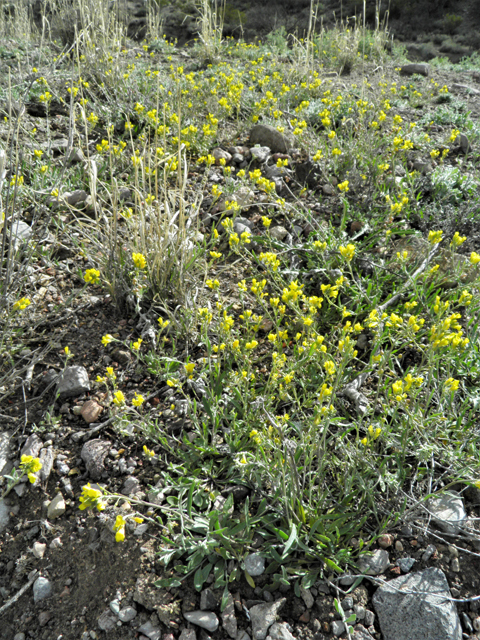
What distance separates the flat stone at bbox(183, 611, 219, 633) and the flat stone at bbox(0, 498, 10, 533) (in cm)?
86

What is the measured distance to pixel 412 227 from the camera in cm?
322

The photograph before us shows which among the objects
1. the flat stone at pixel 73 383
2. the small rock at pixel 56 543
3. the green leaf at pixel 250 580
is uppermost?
the flat stone at pixel 73 383

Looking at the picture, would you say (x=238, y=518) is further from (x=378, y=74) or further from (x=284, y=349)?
(x=378, y=74)

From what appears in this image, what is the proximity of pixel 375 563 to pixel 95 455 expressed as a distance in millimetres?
1251

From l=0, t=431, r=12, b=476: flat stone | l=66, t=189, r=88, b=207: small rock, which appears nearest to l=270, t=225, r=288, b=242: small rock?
l=66, t=189, r=88, b=207: small rock

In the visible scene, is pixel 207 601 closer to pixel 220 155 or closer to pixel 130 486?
pixel 130 486

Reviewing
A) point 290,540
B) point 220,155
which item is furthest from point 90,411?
point 220,155

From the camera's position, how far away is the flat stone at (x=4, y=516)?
6.24ft

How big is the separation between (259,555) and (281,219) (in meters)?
2.30

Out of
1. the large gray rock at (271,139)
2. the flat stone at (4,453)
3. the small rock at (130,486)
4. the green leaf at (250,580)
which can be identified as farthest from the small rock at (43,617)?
the large gray rock at (271,139)

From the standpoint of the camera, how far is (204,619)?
160 cm

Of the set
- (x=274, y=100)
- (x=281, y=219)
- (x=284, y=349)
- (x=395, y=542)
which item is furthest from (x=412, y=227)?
(x=395, y=542)

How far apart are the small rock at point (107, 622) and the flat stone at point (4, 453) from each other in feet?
2.58

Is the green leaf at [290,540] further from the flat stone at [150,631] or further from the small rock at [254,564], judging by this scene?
the flat stone at [150,631]
